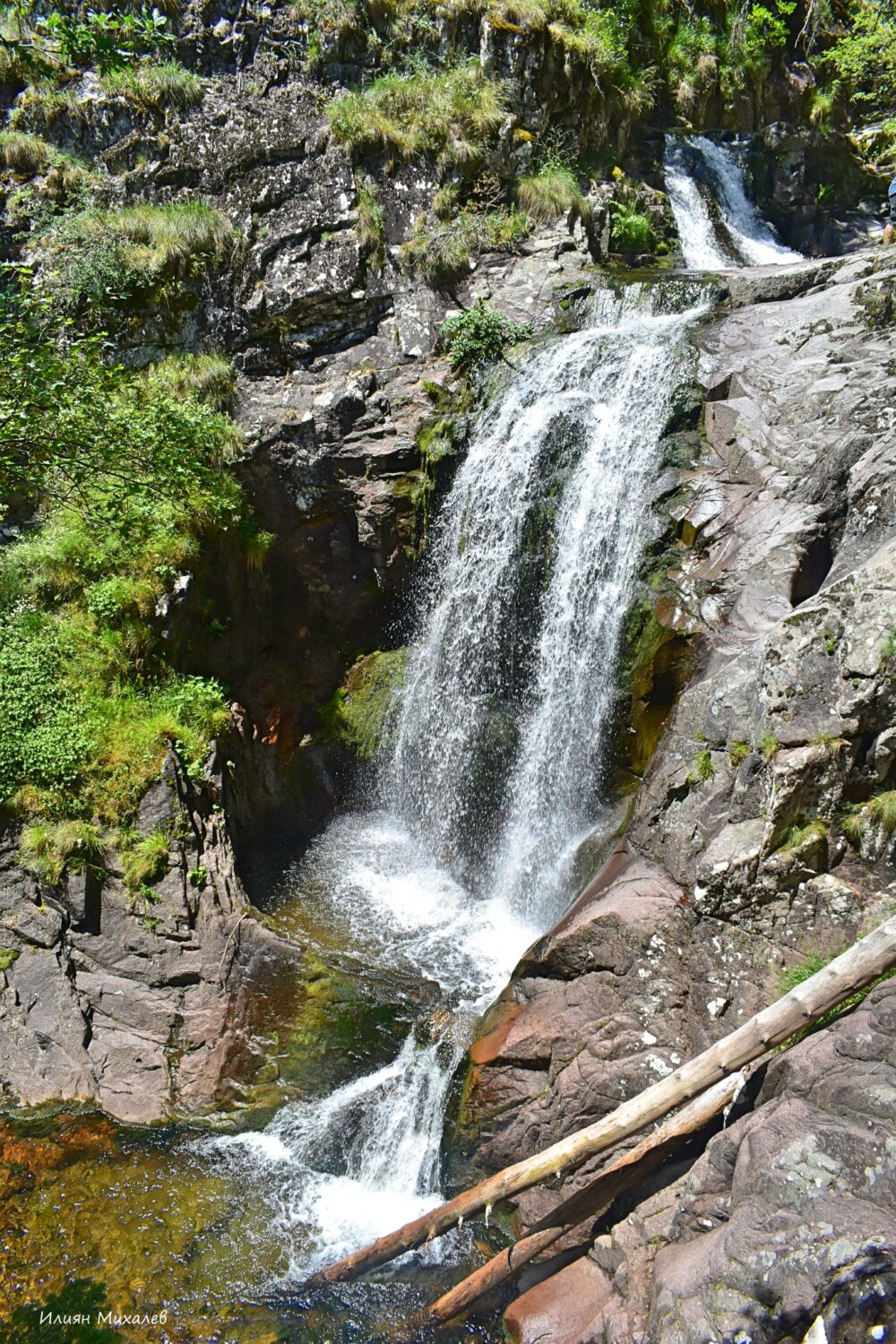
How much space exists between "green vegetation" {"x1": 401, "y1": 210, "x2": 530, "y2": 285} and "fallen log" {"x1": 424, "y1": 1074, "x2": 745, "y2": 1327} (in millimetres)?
10623

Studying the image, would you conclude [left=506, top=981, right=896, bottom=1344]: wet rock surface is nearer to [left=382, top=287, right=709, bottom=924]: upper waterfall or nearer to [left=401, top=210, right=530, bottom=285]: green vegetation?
[left=382, top=287, right=709, bottom=924]: upper waterfall

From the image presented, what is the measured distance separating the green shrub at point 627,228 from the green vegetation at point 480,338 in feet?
11.1

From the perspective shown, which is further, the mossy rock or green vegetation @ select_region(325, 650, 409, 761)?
green vegetation @ select_region(325, 650, 409, 761)

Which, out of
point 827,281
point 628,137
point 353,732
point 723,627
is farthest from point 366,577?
point 628,137

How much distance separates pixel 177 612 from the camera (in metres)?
9.10

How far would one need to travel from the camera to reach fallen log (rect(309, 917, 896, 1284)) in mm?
4148

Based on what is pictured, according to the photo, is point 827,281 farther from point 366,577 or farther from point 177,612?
point 177,612

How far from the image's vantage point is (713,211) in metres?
13.9

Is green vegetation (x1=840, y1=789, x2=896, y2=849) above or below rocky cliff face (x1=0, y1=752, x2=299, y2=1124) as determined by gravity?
above

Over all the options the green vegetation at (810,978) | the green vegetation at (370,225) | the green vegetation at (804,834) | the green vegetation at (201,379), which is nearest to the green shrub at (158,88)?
the green vegetation at (370,225)

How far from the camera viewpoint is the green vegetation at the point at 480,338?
10.3 metres

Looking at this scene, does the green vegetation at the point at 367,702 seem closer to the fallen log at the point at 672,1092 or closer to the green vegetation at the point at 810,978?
the fallen log at the point at 672,1092

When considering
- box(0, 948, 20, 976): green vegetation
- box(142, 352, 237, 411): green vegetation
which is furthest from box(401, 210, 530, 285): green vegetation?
box(0, 948, 20, 976): green vegetation

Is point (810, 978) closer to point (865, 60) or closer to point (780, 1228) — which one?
point (780, 1228)
